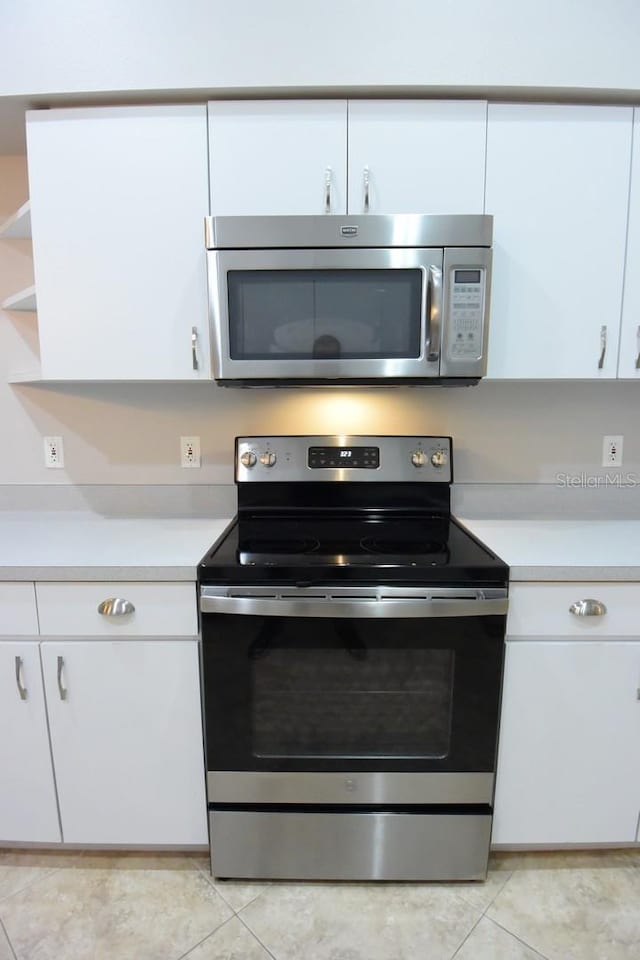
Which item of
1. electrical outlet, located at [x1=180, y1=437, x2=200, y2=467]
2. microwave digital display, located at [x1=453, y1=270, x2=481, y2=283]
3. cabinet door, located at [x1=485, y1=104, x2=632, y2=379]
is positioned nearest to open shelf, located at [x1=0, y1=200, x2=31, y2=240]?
electrical outlet, located at [x1=180, y1=437, x2=200, y2=467]

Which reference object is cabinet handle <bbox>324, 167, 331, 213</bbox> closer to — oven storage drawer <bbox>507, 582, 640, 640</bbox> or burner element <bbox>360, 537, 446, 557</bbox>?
burner element <bbox>360, 537, 446, 557</bbox>

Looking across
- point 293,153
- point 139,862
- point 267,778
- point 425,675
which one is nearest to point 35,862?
point 139,862

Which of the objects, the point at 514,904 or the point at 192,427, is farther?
the point at 192,427

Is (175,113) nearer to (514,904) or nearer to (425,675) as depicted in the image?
(425,675)

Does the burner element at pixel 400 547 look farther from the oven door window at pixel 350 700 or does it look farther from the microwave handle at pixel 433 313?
the microwave handle at pixel 433 313

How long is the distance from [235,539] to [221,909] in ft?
3.26

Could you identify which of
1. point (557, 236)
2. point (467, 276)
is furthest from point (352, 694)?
point (557, 236)

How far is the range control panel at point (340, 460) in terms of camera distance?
5.44 feet

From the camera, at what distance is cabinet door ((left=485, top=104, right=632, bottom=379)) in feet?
4.47

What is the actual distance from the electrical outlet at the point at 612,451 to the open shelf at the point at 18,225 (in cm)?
201

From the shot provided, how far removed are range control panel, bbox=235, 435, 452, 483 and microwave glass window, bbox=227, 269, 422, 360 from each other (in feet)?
1.19

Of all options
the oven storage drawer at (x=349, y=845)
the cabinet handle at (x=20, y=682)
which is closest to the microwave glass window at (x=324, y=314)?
the cabinet handle at (x=20, y=682)

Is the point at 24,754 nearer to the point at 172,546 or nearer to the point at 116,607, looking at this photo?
the point at 116,607

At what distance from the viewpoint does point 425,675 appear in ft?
4.23
